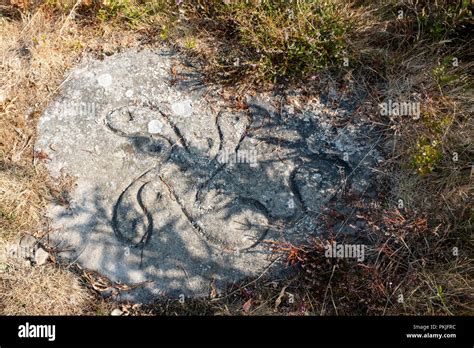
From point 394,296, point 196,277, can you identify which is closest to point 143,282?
point 196,277

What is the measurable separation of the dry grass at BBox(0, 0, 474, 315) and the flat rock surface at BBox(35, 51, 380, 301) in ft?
0.63

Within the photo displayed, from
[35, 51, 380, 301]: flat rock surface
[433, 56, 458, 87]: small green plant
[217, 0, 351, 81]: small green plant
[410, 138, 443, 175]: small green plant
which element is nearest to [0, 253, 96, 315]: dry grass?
[35, 51, 380, 301]: flat rock surface

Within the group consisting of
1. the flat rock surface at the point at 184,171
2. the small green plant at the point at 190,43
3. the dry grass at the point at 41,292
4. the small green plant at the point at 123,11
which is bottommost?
the dry grass at the point at 41,292

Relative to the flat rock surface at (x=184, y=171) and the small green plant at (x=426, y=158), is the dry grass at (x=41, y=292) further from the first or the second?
the small green plant at (x=426, y=158)

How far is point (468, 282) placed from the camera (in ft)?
12.9

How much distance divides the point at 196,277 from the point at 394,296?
5.59 feet

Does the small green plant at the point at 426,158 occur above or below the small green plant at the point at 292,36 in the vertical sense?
below

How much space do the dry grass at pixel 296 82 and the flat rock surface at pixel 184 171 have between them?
0.63ft

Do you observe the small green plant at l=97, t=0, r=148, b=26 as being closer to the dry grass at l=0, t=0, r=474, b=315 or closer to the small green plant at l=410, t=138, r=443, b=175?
the dry grass at l=0, t=0, r=474, b=315

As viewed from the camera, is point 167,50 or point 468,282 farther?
point 167,50

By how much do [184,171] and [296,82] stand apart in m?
1.52

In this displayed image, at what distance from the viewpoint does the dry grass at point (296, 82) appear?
4.11 m

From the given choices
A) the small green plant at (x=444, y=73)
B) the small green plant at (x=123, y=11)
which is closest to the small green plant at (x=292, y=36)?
the small green plant at (x=444, y=73)
